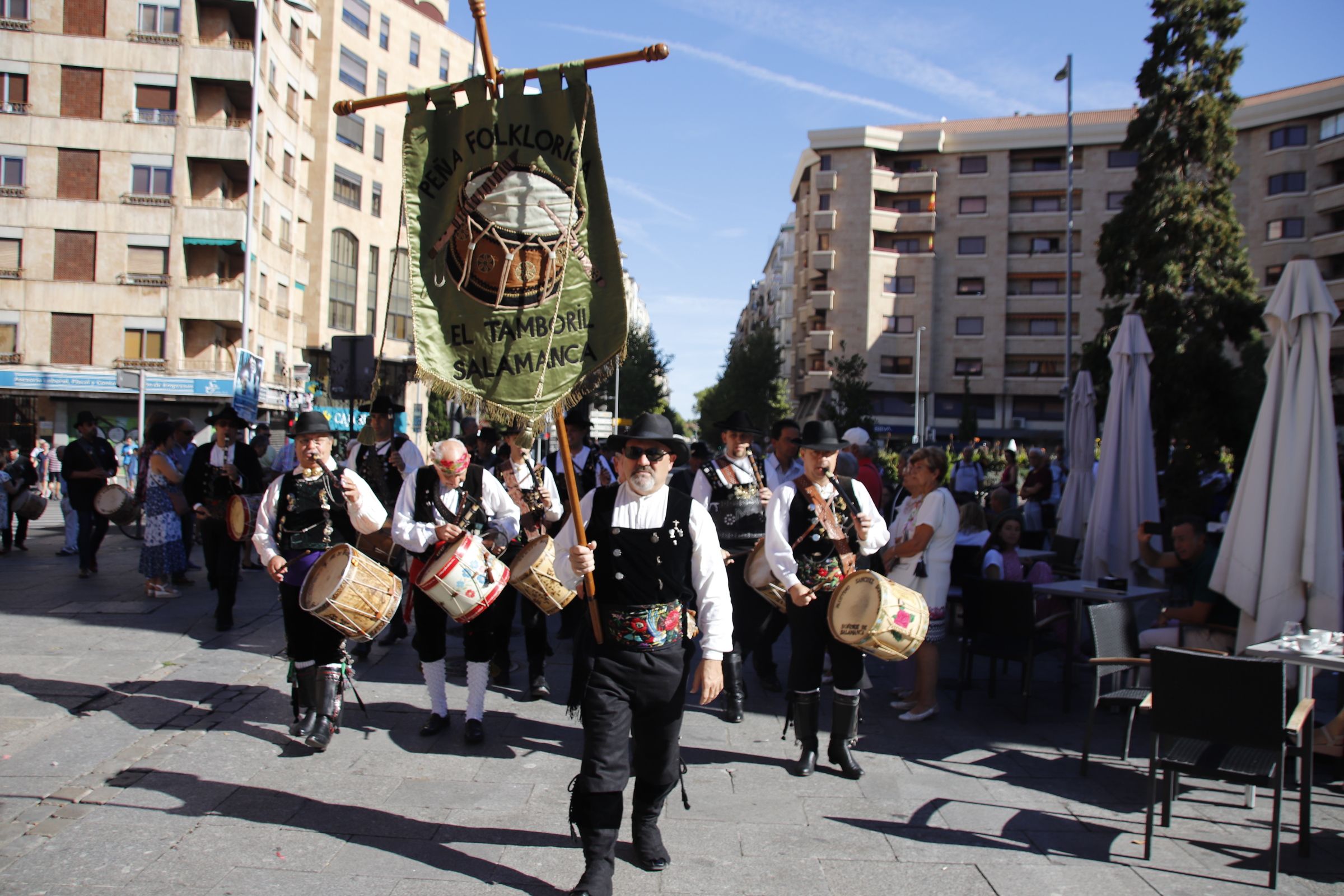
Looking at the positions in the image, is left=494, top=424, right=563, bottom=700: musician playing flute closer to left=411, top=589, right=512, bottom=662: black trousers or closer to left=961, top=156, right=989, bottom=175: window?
left=411, top=589, right=512, bottom=662: black trousers

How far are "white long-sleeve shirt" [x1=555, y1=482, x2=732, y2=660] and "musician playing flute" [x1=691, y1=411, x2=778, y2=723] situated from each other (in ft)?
9.00

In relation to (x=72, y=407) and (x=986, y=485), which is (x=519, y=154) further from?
(x=72, y=407)

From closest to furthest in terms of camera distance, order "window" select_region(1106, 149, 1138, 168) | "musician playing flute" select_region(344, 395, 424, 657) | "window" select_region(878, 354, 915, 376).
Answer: "musician playing flute" select_region(344, 395, 424, 657) < "window" select_region(1106, 149, 1138, 168) < "window" select_region(878, 354, 915, 376)

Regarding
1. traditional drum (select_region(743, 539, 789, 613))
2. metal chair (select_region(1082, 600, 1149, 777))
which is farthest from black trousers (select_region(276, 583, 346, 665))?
metal chair (select_region(1082, 600, 1149, 777))

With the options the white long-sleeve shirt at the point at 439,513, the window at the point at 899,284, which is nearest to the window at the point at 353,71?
the window at the point at 899,284

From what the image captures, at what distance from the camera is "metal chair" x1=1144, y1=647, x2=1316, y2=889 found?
470cm

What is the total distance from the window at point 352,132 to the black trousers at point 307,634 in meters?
43.9

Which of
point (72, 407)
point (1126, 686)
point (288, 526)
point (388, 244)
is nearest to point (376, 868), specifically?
point (288, 526)

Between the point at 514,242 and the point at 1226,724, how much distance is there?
410 cm

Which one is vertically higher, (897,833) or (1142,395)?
(1142,395)

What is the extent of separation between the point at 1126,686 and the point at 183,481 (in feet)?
28.8

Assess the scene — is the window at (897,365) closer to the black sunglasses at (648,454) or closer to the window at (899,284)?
the window at (899,284)

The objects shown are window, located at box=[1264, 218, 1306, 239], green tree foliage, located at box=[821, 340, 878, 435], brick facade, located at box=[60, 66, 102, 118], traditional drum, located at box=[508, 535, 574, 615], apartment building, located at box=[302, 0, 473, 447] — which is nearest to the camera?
traditional drum, located at box=[508, 535, 574, 615]

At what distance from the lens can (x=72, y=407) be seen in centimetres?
3709
